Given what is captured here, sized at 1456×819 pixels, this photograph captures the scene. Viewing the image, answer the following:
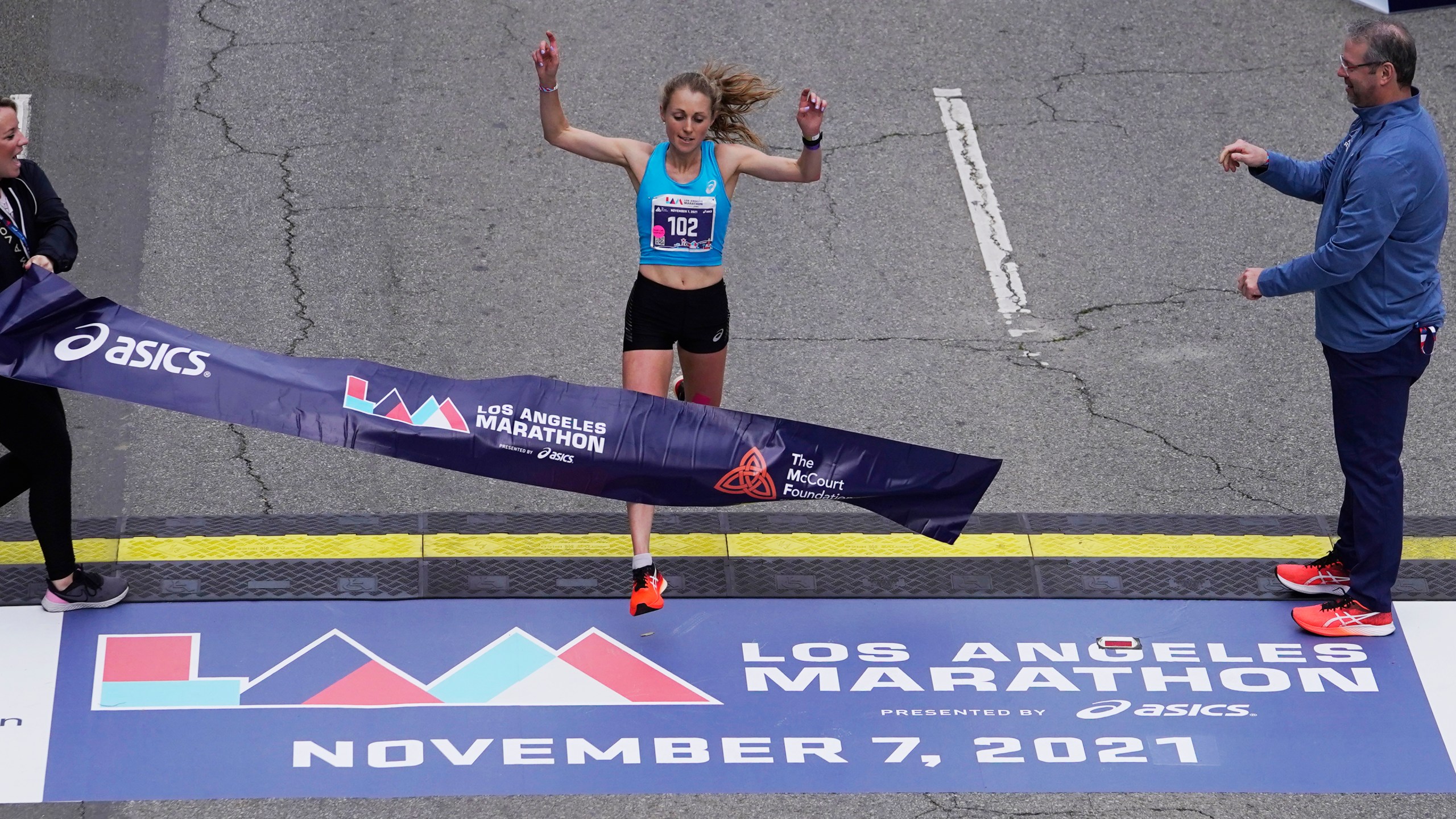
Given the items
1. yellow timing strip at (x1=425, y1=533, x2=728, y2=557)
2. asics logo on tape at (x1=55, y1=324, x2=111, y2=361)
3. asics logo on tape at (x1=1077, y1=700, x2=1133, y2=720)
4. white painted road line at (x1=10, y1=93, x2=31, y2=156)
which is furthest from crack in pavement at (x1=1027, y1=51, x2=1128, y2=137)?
white painted road line at (x1=10, y1=93, x2=31, y2=156)

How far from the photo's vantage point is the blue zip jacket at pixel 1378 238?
5.66m

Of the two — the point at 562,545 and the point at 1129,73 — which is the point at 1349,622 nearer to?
the point at 562,545

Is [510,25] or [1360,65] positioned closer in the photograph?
[1360,65]

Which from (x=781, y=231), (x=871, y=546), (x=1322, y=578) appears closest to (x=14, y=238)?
(x=871, y=546)

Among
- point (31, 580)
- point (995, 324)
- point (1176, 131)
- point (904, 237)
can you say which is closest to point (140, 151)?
point (31, 580)

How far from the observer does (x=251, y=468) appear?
7004 mm

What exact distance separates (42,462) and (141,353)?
21.8 inches

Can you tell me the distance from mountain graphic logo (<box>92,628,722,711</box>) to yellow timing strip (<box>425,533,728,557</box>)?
57cm

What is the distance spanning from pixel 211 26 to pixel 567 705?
19.8 ft

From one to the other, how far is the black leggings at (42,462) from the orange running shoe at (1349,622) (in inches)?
189

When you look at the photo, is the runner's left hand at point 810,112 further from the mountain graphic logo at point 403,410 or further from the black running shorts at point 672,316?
the mountain graphic logo at point 403,410

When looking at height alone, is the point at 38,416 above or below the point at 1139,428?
below

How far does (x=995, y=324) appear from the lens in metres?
8.07

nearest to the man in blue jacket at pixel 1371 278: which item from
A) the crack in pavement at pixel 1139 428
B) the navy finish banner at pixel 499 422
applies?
the crack in pavement at pixel 1139 428
